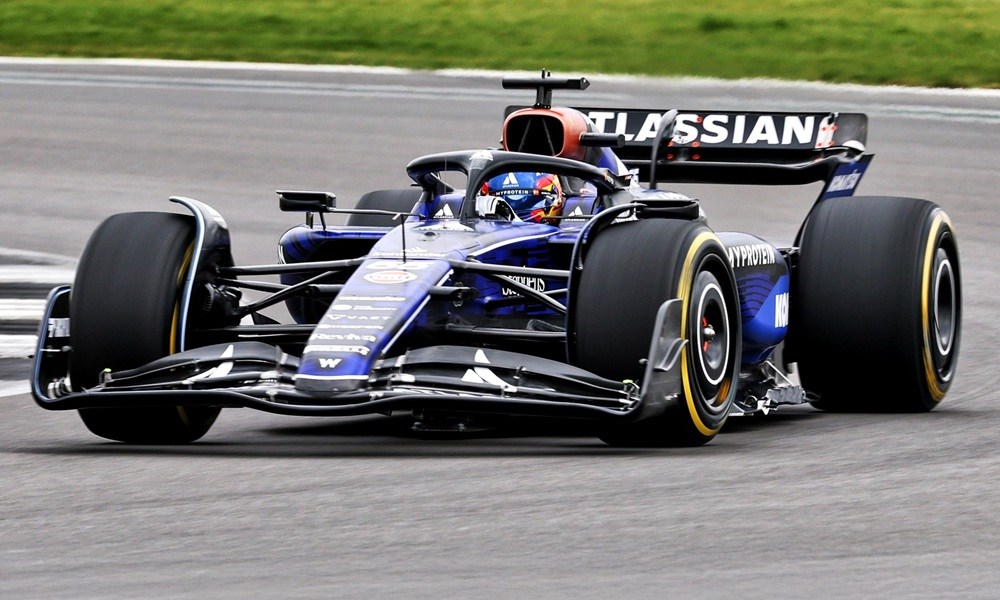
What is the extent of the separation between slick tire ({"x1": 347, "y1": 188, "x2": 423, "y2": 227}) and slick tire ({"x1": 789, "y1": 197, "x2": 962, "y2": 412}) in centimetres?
248

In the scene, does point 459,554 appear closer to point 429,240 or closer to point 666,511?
point 666,511

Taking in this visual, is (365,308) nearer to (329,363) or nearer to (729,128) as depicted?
(329,363)

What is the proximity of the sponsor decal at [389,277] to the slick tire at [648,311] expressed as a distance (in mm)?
684

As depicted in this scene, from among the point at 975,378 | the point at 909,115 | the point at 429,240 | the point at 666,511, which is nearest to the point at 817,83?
the point at 909,115

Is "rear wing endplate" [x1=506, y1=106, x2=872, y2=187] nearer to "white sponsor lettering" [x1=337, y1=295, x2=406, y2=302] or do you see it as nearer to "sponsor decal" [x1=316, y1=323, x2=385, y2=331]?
"white sponsor lettering" [x1=337, y1=295, x2=406, y2=302]

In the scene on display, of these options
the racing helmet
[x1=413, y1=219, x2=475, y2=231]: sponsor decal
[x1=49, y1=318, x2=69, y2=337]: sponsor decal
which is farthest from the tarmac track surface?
the racing helmet

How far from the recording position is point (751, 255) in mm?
8250

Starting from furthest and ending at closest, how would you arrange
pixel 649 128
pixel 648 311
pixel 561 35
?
pixel 561 35
pixel 649 128
pixel 648 311

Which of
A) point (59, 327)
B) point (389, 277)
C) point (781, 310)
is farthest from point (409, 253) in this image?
point (781, 310)

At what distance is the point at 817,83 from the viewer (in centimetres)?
2108

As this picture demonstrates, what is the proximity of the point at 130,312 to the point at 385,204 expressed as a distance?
3227 mm

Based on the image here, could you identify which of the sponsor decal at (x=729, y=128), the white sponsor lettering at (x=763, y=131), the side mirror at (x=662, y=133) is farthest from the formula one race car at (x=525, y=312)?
the white sponsor lettering at (x=763, y=131)

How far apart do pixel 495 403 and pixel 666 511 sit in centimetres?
115

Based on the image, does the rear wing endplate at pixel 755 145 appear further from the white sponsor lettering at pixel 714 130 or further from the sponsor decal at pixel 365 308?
the sponsor decal at pixel 365 308
